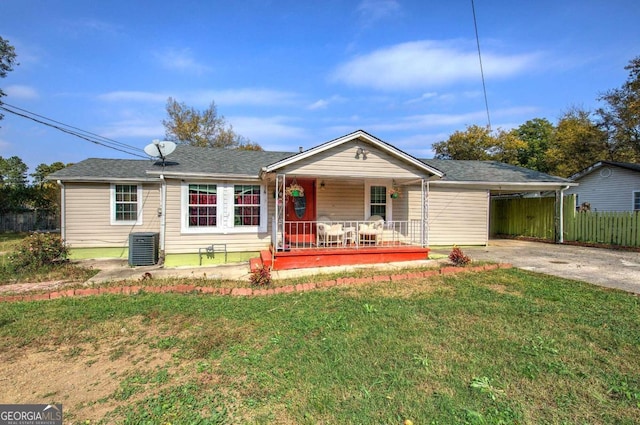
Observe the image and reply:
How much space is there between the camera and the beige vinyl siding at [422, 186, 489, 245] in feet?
40.6

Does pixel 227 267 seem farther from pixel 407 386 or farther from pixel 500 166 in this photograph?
pixel 500 166

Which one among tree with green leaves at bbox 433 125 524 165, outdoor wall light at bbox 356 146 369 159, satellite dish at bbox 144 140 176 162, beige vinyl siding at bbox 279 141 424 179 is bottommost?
beige vinyl siding at bbox 279 141 424 179

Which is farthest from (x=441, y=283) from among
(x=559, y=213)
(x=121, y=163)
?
(x=121, y=163)

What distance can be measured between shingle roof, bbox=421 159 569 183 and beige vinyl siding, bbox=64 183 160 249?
1146 centimetres

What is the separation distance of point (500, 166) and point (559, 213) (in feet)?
10.6

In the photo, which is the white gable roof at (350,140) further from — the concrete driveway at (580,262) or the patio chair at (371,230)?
the concrete driveway at (580,262)

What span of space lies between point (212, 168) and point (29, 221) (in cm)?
2108

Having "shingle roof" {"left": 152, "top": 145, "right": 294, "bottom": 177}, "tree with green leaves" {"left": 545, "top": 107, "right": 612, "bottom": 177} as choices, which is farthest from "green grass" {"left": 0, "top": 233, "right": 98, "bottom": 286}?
"tree with green leaves" {"left": 545, "top": 107, "right": 612, "bottom": 177}

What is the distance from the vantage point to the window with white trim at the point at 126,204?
10.9 meters

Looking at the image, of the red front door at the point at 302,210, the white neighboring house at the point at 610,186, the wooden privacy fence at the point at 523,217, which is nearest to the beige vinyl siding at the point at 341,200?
the red front door at the point at 302,210

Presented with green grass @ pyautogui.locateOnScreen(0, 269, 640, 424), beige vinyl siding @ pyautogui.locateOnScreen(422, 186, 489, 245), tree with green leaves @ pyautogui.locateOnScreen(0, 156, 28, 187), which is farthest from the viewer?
tree with green leaves @ pyautogui.locateOnScreen(0, 156, 28, 187)

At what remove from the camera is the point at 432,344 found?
3.84 m

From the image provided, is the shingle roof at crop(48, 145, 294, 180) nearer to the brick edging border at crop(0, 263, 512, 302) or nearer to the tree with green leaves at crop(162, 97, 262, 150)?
the brick edging border at crop(0, 263, 512, 302)

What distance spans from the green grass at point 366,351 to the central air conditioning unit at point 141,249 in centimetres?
364
